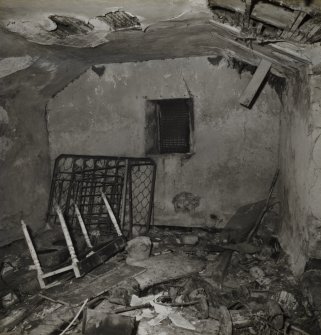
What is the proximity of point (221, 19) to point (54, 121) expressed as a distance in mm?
4019

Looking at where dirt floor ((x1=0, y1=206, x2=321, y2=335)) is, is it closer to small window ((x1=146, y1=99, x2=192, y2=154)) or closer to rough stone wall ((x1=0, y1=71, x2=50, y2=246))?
rough stone wall ((x1=0, y1=71, x2=50, y2=246))

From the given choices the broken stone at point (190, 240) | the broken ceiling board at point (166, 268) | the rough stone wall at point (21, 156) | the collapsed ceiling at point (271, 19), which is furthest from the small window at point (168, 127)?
the collapsed ceiling at point (271, 19)

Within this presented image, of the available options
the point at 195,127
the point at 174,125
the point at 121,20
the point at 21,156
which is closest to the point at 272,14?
the point at 121,20

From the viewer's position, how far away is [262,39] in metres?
3.03

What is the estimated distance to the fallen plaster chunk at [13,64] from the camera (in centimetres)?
401

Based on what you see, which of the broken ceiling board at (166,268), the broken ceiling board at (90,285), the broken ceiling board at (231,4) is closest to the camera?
the broken ceiling board at (231,4)

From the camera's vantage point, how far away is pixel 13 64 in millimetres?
4176

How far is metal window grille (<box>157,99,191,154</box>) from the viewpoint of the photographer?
584cm

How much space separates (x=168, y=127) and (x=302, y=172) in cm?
269

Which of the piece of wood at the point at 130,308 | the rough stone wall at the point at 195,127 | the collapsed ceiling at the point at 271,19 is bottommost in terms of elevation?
the piece of wood at the point at 130,308

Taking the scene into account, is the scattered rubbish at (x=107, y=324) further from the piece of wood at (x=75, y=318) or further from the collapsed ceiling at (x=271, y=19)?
the collapsed ceiling at (x=271, y=19)

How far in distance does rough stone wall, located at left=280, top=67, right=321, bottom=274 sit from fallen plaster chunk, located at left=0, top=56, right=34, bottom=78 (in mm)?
3136

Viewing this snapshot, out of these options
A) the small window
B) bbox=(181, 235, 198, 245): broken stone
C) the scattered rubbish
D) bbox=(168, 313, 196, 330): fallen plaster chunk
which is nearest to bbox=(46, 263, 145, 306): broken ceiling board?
the scattered rubbish

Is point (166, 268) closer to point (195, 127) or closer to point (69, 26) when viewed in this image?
point (195, 127)
